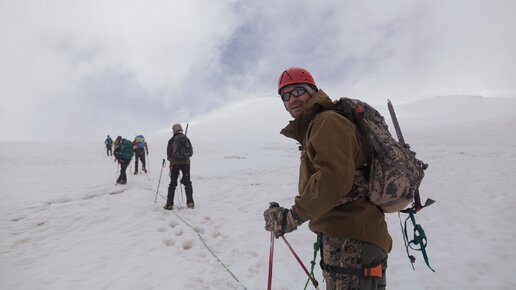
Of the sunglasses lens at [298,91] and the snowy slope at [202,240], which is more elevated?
the sunglasses lens at [298,91]

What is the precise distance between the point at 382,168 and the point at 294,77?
1.13m

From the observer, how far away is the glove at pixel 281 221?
223 cm

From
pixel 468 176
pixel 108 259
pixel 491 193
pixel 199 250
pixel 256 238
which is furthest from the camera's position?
pixel 468 176

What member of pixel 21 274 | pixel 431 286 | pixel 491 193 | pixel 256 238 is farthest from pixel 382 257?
pixel 491 193

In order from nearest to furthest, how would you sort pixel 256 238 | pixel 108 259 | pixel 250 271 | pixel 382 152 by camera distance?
pixel 382 152, pixel 250 271, pixel 108 259, pixel 256 238

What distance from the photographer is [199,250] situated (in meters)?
5.61

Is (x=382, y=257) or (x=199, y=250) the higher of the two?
(x=382, y=257)

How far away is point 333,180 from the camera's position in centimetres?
191

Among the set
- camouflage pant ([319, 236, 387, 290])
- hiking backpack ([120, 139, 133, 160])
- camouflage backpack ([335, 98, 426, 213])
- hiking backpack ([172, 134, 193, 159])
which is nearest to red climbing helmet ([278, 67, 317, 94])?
camouflage backpack ([335, 98, 426, 213])

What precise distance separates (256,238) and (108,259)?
3020 mm

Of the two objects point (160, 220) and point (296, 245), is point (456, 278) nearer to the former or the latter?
point (296, 245)

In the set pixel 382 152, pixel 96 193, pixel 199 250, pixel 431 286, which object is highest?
pixel 382 152

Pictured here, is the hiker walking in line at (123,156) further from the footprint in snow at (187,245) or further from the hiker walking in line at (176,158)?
the footprint in snow at (187,245)

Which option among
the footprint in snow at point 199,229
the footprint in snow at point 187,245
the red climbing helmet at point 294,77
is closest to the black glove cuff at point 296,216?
the red climbing helmet at point 294,77
